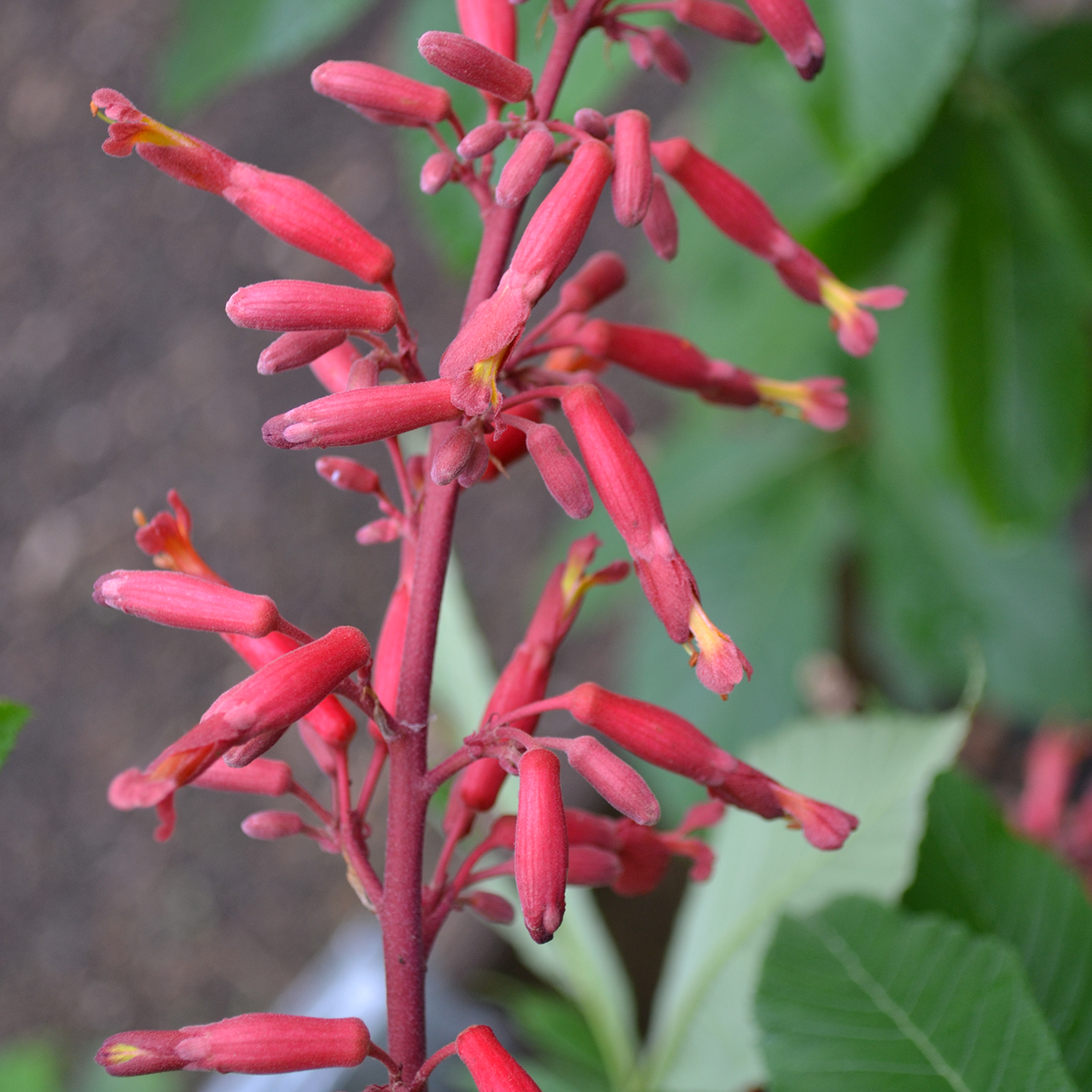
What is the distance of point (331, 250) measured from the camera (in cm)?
79

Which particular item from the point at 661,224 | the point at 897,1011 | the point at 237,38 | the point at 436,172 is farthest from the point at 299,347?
the point at 237,38

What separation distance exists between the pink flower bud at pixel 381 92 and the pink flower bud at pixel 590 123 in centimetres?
10

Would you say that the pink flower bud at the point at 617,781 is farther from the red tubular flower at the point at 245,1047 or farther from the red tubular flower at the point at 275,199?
the red tubular flower at the point at 275,199

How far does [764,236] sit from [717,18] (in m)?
0.17

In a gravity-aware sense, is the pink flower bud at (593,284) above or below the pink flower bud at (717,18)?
below

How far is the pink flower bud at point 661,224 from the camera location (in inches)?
31.3

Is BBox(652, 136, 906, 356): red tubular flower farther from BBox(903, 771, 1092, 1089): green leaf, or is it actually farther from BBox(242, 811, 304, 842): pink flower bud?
BBox(242, 811, 304, 842): pink flower bud

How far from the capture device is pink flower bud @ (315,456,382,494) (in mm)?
839

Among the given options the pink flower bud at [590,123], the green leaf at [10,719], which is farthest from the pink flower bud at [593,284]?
the green leaf at [10,719]

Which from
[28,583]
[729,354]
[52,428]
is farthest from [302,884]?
[729,354]

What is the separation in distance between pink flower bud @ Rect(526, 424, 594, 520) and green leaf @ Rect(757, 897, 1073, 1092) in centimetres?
48

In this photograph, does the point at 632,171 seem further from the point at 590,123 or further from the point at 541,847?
the point at 541,847

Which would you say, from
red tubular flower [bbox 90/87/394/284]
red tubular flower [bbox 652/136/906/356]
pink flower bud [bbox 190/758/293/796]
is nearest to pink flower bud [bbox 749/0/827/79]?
red tubular flower [bbox 652/136/906/356]

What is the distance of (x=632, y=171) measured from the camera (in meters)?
0.73
